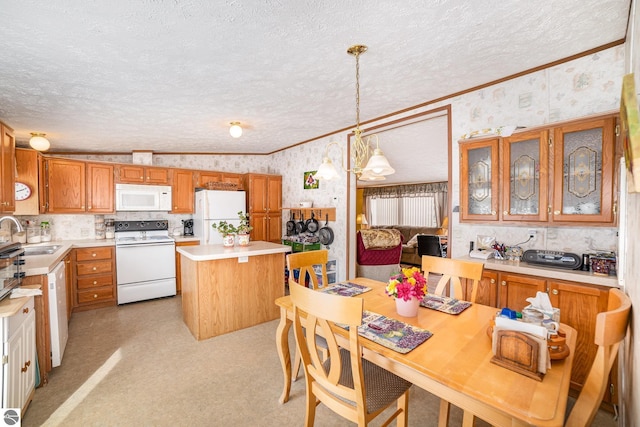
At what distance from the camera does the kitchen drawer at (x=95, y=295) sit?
12.8 ft

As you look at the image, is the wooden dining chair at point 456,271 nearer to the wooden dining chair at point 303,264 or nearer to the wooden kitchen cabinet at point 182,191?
the wooden dining chair at point 303,264

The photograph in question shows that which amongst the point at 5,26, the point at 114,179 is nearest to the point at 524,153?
the point at 5,26

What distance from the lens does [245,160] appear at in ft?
19.6

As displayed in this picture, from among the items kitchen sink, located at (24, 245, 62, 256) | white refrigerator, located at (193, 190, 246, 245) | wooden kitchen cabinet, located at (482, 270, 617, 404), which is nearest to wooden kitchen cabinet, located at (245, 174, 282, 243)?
white refrigerator, located at (193, 190, 246, 245)

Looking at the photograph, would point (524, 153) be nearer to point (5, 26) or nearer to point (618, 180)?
point (618, 180)

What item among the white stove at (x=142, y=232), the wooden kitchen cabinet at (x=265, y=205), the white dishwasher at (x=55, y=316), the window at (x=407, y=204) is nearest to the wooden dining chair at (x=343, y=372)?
the white dishwasher at (x=55, y=316)

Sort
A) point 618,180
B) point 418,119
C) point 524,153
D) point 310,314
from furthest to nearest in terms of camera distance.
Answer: point 418,119
point 524,153
point 618,180
point 310,314

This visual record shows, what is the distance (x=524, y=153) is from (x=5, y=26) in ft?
11.9

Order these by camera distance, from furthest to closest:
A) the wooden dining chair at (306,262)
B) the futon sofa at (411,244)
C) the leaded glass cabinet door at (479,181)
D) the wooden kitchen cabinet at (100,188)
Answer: the futon sofa at (411,244), the wooden kitchen cabinet at (100,188), the leaded glass cabinet door at (479,181), the wooden dining chair at (306,262)

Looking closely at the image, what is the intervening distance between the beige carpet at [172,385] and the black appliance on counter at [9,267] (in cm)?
88

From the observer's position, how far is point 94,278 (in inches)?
156

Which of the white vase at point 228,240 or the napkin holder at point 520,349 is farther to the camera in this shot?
the white vase at point 228,240

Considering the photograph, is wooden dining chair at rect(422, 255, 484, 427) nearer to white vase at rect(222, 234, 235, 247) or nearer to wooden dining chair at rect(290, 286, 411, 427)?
wooden dining chair at rect(290, 286, 411, 427)

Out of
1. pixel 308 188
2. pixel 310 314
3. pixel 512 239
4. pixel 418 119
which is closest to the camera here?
pixel 310 314
